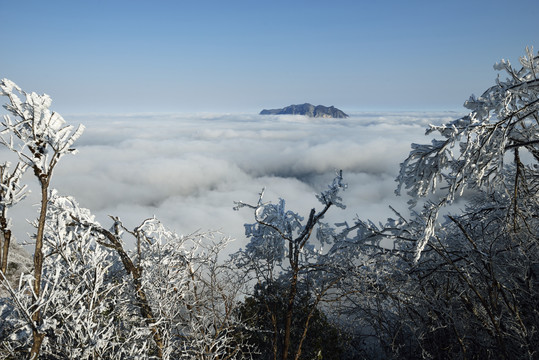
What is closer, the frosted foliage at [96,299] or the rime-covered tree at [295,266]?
the frosted foliage at [96,299]

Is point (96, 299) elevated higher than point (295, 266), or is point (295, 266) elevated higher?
point (96, 299)

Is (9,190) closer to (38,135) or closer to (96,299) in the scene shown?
(38,135)

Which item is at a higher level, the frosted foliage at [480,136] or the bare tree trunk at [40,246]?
the frosted foliage at [480,136]

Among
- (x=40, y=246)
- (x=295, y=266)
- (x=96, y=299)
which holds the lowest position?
(x=295, y=266)

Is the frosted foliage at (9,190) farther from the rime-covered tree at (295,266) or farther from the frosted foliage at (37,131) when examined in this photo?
the rime-covered tree at (295,266)

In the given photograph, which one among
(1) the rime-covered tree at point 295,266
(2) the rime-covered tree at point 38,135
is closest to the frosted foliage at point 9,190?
(2) the rime-covered tree at point 38,135

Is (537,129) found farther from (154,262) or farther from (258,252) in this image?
(258,252)

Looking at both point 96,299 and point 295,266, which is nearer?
point 96,299

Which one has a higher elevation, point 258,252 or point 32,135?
point 32,135

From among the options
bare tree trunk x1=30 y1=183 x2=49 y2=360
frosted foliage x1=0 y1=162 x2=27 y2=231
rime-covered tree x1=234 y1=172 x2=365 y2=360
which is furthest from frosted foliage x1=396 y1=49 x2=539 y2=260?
Answer: frosted foliage x1=0 y1=162 x2=27 y2=231

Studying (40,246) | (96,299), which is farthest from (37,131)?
(96,299)

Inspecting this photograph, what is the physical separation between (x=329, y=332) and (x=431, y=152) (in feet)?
28.6

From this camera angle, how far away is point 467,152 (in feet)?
11.7

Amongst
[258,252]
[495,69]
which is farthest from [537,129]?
[258,252]
